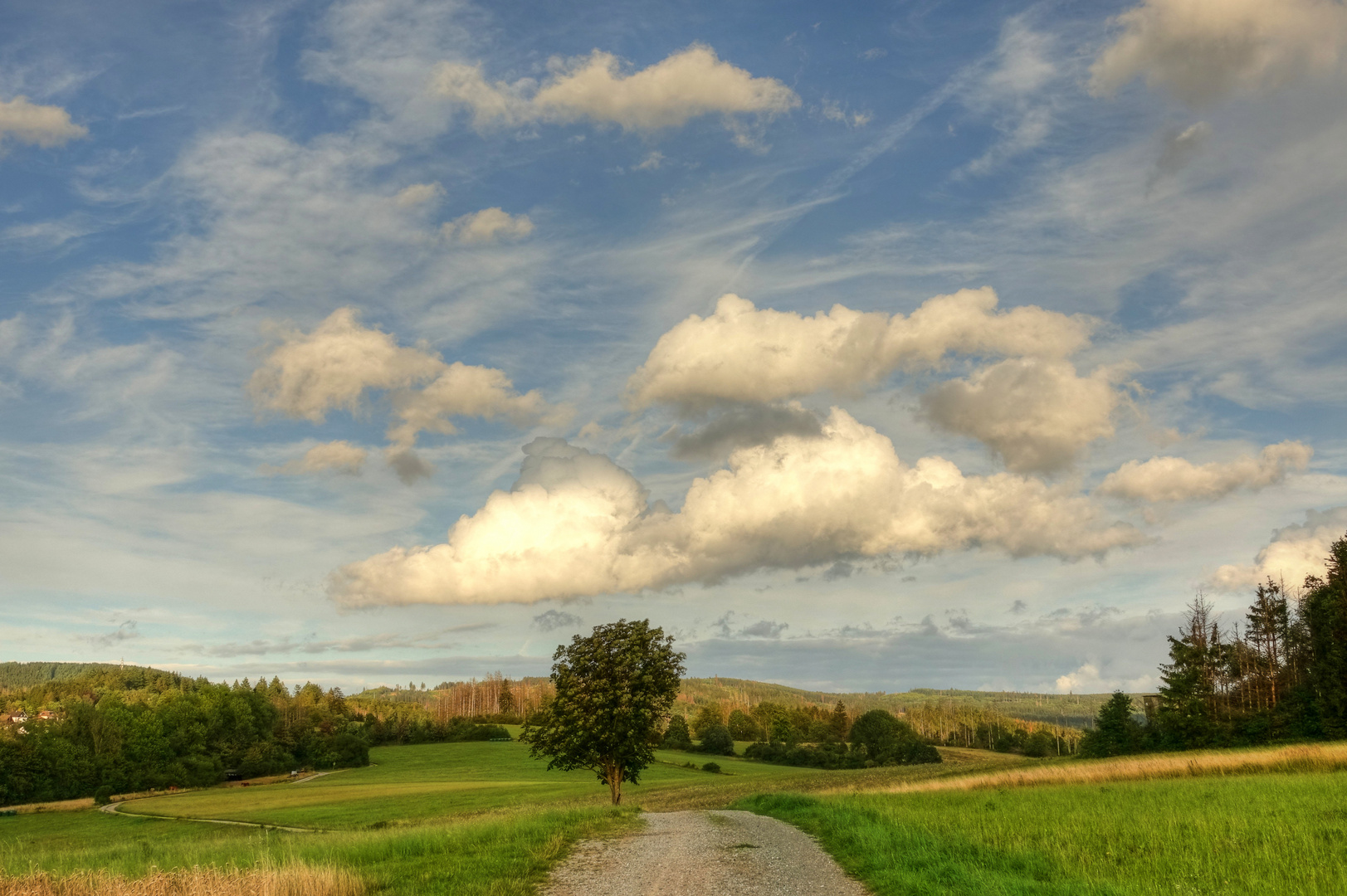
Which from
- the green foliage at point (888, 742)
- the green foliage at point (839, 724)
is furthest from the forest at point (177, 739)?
the green foliage at point (888, 742)

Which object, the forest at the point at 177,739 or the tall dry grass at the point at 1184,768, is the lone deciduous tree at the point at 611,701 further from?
the forest at the point at 177,739

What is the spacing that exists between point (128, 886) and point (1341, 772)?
158 feet

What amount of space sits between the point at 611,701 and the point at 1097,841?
A: 3044cm

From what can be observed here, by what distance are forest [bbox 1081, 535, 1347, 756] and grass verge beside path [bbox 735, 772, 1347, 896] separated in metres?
52.3

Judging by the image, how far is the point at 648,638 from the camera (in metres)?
49.0

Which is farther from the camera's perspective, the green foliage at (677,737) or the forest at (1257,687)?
the green foliage at (677,737)

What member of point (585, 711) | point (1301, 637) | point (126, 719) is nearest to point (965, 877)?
point (585, 711)

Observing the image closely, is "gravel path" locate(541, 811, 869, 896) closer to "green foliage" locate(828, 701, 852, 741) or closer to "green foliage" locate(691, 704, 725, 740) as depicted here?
"green foliage" locate(691, 704, 725, 740)

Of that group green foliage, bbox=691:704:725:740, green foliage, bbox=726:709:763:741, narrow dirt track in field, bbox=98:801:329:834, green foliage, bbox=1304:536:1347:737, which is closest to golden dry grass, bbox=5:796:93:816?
narrow dirt track in field, bbox=98:801:329:834

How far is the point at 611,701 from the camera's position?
46719mm

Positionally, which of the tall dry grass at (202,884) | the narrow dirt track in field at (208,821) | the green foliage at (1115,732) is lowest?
the narrow dirt track in field at (208,821)

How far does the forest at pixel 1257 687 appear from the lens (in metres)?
74.4

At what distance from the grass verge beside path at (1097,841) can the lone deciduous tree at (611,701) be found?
15.0m

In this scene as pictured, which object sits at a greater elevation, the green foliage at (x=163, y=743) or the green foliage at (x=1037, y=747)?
the green foliage at (x=163, y=743)
